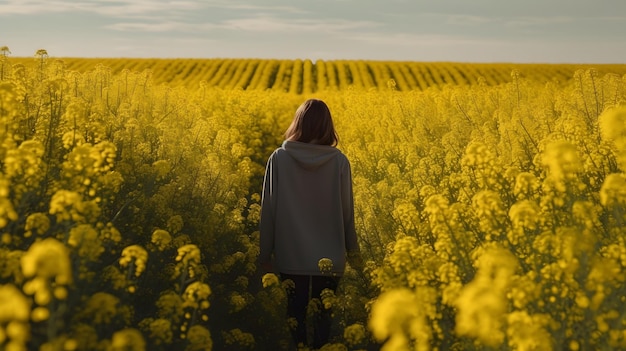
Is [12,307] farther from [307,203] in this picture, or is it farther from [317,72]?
[317,72]

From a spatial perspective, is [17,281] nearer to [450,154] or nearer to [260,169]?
[450,154]

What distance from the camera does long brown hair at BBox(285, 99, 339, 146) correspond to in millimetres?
4945

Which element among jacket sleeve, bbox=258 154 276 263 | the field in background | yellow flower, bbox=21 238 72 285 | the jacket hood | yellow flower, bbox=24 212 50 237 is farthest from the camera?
the field in background

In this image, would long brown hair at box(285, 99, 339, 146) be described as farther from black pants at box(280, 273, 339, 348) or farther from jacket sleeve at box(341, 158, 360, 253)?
black pants at box(280, 273, 339, 348)

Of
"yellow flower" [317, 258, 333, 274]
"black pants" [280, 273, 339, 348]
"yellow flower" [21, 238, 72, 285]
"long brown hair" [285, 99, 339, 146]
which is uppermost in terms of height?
"long brown hair" [285, 99, 339, 146]

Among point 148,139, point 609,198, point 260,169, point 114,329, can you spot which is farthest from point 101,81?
point 609,198

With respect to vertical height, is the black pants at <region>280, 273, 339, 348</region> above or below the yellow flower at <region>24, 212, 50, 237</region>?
below

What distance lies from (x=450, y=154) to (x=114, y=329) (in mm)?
4547

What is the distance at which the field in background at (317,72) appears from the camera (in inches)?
1358

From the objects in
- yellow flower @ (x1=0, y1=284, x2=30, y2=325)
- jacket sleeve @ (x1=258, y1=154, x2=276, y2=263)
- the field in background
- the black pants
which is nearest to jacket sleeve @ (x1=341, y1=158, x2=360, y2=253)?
the black pants

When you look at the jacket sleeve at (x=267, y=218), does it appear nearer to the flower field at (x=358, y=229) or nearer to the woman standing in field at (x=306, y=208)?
the woman standing in field at (x=306, y=208)

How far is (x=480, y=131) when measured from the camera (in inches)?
353

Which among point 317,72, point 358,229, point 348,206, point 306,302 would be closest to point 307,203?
point 348,206

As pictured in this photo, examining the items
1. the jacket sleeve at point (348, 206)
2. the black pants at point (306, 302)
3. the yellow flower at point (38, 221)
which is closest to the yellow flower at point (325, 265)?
the black pants at point (306, 302)
